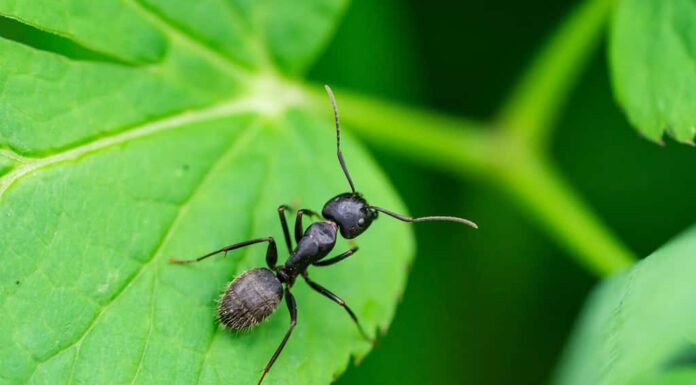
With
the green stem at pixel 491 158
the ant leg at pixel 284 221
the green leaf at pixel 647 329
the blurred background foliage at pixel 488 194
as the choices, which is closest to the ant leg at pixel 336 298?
the ant leg at pixel 284 221

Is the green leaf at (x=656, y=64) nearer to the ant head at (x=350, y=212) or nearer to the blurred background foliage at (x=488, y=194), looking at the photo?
the ant head at (x=350, y=212)

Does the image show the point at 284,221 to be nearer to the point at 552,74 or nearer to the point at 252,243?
the point at 252,243

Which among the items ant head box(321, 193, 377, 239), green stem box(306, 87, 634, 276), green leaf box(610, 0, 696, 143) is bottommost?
ant head box(321, 193, 377, 239)

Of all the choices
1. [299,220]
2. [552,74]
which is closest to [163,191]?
[299,220]

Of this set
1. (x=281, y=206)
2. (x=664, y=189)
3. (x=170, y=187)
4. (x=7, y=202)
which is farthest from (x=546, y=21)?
(x=7, y=202)

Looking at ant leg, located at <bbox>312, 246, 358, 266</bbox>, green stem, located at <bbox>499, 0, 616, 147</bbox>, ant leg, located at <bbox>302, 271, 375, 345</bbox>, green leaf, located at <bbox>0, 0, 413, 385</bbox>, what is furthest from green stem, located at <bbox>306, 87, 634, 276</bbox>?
ant leg, located at <bbox>302, 271, 375, 345</bbox>

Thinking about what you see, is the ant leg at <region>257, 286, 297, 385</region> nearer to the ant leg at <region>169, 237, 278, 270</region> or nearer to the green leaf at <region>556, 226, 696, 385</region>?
the ant leg at <region>169, 237, 278, 270</region>

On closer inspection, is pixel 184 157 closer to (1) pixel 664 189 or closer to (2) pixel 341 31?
(2) pixel 341 31
